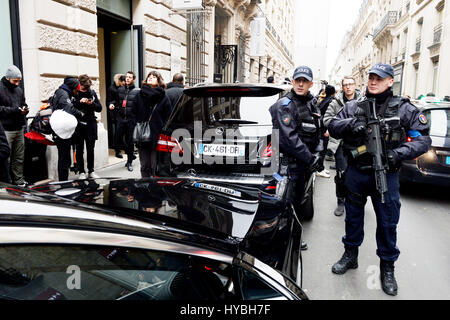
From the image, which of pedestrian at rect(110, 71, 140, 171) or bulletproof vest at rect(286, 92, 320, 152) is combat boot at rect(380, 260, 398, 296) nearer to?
bulletproof vest at rect(286, 92, 320, 152)

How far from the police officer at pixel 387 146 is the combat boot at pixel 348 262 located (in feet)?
0.96

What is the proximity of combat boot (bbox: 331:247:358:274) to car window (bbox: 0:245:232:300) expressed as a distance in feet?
7.44

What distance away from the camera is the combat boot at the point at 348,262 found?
11.1 feet

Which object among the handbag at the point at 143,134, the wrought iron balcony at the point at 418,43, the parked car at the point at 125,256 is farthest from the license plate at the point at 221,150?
the wrought iron balcony at the point at 418,43

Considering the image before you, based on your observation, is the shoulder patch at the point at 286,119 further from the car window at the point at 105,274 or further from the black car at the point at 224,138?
the car window at the point at 105,274

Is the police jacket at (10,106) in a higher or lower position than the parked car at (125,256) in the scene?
higher

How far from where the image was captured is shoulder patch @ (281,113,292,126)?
11.4ft

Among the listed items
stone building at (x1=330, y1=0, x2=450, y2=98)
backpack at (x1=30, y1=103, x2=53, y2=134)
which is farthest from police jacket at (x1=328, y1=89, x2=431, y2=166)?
stone building at (x1=330, y1=0, x2=450, y2=98)

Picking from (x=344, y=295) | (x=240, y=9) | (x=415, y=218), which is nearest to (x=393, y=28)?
(x=240, y=9)

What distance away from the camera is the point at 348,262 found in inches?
135

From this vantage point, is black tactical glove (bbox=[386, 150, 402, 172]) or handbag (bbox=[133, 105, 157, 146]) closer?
black tactical glove (bbox=[386, 150, 402, 172])
